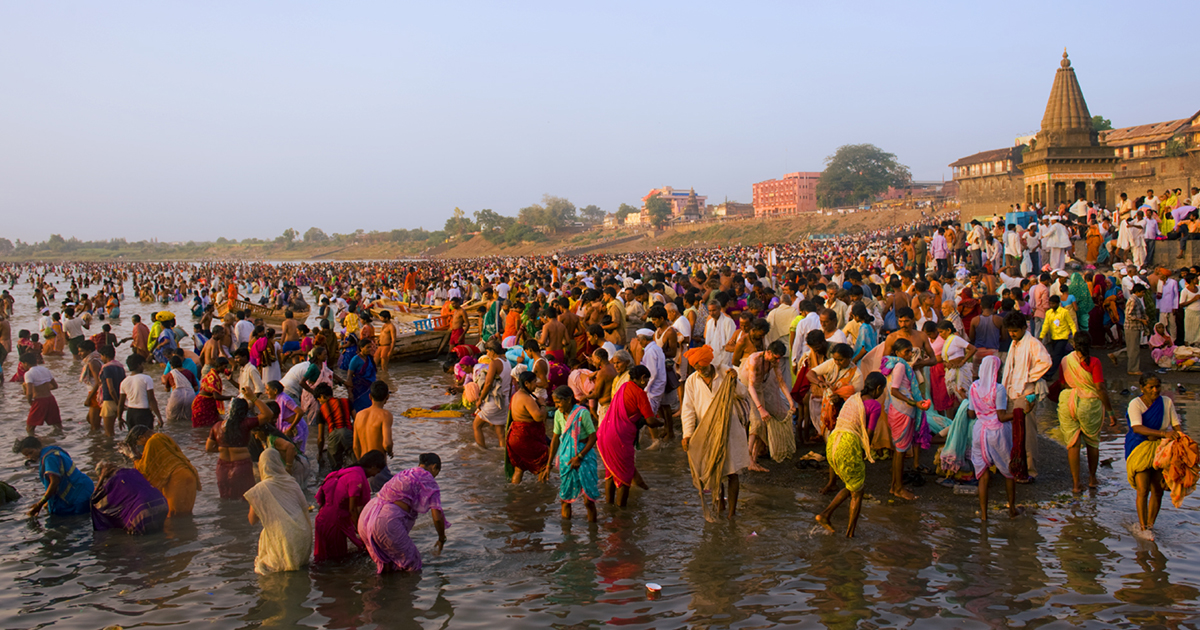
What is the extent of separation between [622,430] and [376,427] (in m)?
2.06

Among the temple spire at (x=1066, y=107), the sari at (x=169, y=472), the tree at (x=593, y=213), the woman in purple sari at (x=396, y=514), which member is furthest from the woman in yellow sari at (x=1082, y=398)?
the tree at (x=593, y=213)

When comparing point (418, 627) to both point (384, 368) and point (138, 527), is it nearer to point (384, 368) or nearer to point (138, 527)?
point (138, 527)

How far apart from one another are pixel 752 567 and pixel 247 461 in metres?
4.17

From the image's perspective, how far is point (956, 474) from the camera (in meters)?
6.29

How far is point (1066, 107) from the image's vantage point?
32.7 m

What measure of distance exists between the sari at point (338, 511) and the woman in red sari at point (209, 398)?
15.1 feet

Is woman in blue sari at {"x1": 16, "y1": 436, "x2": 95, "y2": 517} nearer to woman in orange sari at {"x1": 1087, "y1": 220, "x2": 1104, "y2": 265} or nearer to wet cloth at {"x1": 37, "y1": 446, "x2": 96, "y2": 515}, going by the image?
wet cloth at {"x1": 37, "y1": 446, "x2": 96, "y2": 515}

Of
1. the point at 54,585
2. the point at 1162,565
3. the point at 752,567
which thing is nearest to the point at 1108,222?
the point at 1162,565

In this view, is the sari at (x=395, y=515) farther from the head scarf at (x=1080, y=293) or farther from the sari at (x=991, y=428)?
the head scarf at (x=1080, y=293)

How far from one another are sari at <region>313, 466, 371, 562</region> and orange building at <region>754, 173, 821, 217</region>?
3920 inches

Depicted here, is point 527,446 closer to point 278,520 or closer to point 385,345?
point 278,520

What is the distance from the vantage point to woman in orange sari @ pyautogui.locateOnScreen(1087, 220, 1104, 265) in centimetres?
1547

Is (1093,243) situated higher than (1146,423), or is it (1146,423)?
(1093,243)

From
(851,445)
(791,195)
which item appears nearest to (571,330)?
(851,445)
